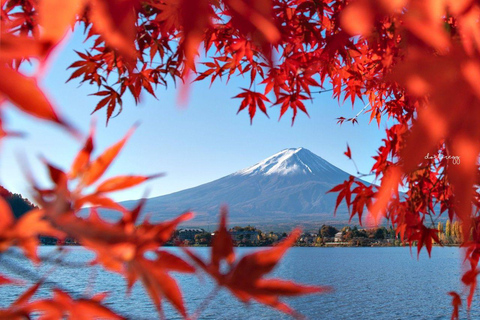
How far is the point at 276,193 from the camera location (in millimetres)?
81438

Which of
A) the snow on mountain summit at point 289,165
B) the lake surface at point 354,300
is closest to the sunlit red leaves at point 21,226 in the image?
the lake surface at point 354,300

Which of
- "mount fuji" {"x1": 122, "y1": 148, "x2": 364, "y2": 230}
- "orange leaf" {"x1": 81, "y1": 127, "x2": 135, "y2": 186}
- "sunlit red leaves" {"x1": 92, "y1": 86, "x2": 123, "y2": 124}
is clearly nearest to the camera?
"orange leaf" {"x1": 81, "y1": 127, "x2": 135, "y2": 186}

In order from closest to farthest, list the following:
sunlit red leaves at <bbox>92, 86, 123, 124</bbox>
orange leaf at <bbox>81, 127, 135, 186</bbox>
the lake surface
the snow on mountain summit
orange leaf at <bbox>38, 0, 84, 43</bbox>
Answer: orange leaf at <bbox>38, 0, 84, 43</bbox> < orange leaf at <bbox>81, 127, 135, 186</bbox> < sunlit red leaves at <bbox>92, 86, 123, 124</bbox> < the lake surface < the snow on mountain summit

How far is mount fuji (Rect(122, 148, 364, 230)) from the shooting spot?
7238 centimetres

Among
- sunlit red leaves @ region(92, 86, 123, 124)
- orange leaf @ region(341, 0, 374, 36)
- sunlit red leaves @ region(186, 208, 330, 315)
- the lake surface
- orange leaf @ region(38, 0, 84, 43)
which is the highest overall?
sunlit red leaves @ region(92, 86, 123, 124)

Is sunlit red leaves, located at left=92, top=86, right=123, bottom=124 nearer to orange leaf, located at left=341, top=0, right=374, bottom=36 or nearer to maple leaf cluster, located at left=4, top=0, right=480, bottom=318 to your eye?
maple leaf cluster, located at left=4, top=0, right=480, bottom=318

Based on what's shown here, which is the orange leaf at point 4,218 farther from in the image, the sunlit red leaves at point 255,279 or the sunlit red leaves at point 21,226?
the sunlit red leaves at point 255,279

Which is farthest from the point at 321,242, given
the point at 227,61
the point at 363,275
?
the point at 227,61

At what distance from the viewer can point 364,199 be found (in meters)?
1.24

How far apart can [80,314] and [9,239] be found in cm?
9

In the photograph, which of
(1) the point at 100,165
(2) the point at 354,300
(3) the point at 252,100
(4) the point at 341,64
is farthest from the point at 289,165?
(1) the point at 100,165

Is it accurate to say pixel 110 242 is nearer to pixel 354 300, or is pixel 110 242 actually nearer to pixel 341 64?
pixel 341 64

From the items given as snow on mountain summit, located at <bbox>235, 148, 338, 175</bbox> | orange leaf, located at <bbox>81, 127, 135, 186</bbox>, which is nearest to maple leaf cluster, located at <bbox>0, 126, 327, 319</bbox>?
orange leaf, located at <bbox>81, 127, 135, 186</bbox>

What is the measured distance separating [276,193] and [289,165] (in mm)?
6609
